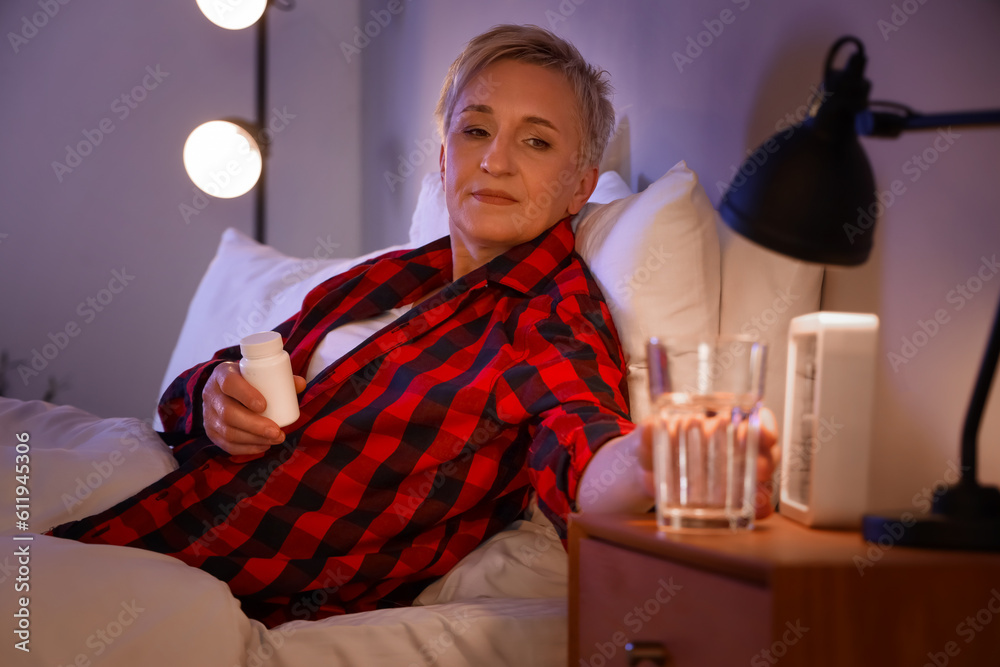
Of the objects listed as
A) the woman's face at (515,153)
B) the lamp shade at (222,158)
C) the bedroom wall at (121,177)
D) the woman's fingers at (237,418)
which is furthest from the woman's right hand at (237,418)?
the bedroom wall at (121,177)

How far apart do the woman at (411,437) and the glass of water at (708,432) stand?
11.6 inches

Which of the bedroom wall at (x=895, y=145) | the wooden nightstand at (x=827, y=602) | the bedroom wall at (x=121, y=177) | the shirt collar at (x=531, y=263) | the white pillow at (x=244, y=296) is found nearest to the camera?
the wooden nightstand at (x=827, y=602)

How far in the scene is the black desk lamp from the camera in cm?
52

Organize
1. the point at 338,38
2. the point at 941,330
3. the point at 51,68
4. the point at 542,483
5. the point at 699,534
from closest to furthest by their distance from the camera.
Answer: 1. the point at 699,534
2. the point at 941,330
3. the point at 542,483
4. the point at 51,68
5. the point at 338,38

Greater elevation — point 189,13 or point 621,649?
point 189,13

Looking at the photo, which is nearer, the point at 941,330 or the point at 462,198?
the point at 941,330

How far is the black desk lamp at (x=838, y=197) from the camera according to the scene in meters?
0.52

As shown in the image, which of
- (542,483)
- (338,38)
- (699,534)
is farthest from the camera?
(338,38)

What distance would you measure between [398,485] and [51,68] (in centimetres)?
254

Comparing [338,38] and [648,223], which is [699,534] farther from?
[338,38]

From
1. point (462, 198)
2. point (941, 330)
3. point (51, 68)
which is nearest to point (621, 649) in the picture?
point (941, 330)

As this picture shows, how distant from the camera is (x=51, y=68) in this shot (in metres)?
2.83

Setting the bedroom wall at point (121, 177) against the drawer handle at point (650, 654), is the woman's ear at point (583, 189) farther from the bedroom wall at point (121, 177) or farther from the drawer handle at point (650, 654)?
the bedroom wall at point (121, 177)

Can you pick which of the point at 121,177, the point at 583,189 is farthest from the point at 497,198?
the point at 121,177
